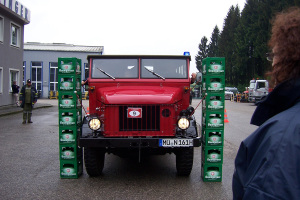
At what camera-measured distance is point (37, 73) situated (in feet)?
161

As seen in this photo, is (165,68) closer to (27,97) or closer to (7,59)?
(27,97)

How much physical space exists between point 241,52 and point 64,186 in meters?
51.2

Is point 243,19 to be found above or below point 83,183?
above

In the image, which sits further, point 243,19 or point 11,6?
point 243,19

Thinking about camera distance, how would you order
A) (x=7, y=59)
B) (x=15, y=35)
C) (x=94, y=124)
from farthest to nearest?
1. (x=15, y=35)
2. (x=7, y=59)
3. (x=94, y=124)

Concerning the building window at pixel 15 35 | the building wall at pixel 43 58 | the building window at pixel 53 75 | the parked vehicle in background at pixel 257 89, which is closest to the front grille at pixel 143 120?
the building window at pixel 15 35

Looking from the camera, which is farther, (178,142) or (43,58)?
(43,58)

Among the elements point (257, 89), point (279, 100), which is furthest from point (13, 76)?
point (279, 100)

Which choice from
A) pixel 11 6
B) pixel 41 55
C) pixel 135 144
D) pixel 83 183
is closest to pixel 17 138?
pixel 83 183

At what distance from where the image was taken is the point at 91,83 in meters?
6.73

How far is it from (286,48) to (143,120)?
175 inches

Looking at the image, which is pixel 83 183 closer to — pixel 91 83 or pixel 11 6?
pixel 91 83

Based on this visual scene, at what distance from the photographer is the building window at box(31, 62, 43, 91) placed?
48.7 m

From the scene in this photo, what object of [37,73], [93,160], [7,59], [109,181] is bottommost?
[109,181]
